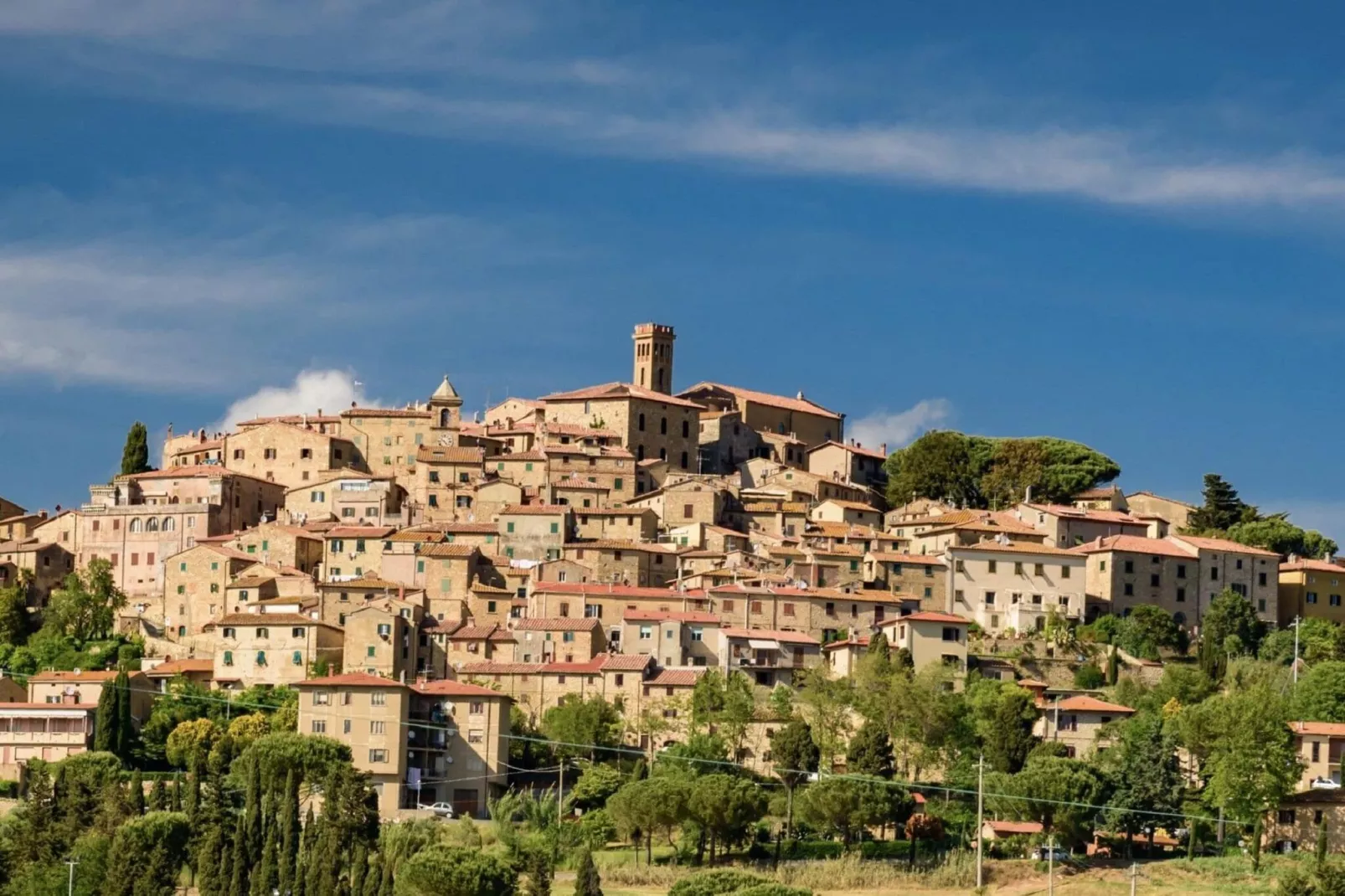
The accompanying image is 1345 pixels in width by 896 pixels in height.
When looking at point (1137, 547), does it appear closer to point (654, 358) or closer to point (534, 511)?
point (534, 511)

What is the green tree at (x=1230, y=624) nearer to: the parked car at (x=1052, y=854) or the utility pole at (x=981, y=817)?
the utility pole at (x=981, y=817)

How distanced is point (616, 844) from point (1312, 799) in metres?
21.9

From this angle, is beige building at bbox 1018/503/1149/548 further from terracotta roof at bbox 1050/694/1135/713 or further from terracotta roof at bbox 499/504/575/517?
terracotta roof at bbox 499/504/575/517

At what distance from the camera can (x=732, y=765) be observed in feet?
284

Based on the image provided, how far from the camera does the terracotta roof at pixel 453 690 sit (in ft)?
289

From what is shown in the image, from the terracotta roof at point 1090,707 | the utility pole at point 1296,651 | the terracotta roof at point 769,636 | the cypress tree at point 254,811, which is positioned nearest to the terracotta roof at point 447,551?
the terracotta roof at point 769,636

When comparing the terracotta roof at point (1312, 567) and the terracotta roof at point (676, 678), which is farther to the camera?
the terracotta roof at point (1312, 567)

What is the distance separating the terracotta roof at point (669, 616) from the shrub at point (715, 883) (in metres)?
19.9

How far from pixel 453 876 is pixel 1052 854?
61.7 feet

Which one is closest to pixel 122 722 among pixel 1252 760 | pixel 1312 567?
pixel 1252 760

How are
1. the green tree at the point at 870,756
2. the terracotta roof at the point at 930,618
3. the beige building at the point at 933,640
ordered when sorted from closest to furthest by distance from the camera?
the green tree at the point at 870,756
the beige building at the point at 933,640
the terracotta roof at the point at 930,618

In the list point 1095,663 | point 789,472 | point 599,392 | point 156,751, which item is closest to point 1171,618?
point 1095,663

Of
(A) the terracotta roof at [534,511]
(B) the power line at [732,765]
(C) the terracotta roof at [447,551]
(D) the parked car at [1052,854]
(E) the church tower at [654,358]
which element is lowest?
(D) the parked car at [1052,854]

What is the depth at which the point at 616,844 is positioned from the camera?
271 ft
